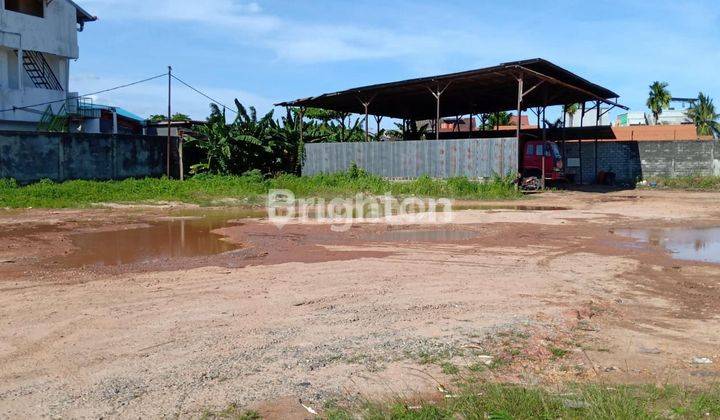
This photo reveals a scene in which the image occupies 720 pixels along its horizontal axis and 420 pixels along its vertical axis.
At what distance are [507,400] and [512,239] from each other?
8.84m

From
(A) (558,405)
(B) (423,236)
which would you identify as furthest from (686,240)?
(A) (558,405)

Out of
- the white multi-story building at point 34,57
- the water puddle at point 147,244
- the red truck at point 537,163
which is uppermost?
the white multi-story building at point 34,57

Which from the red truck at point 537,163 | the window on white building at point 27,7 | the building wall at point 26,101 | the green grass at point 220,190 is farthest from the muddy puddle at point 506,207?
the window on white building at point 27,7

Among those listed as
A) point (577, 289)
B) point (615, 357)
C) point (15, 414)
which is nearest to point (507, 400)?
point (615, 357)

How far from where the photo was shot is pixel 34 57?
32.6 meters

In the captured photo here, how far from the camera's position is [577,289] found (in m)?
7.71

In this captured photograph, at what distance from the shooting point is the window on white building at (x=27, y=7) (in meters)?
31.6

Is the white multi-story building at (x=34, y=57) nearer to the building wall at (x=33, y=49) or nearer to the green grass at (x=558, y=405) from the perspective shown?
the building wall at (x=33, y=49)

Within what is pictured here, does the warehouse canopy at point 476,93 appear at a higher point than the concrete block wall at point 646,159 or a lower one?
higher

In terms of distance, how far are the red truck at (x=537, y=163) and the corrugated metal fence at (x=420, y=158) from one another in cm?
159

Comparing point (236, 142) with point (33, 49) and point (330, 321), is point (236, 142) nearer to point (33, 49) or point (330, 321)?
point (33, 49)

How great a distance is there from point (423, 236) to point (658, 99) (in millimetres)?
53188

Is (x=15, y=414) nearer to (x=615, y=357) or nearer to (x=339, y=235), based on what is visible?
(x=615, y=357)

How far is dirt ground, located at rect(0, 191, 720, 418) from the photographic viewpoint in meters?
4.54
